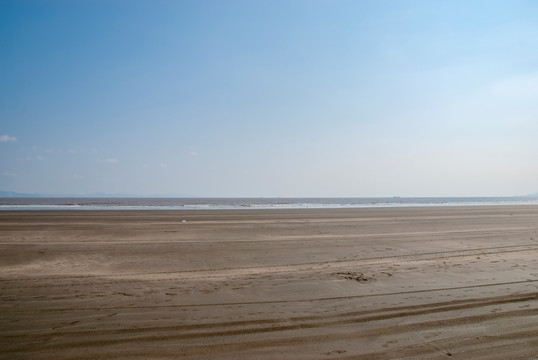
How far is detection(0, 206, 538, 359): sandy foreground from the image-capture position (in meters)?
4.03

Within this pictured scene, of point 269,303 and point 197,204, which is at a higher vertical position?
point 269,303

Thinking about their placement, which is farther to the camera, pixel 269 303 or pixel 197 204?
pixel 197 204

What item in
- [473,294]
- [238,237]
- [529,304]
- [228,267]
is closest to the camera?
[529,304]

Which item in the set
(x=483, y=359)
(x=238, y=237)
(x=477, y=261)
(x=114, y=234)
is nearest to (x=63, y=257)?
(x=114, y=234)

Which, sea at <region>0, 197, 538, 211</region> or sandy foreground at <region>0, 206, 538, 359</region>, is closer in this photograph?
sandy foreground at <region>0, 206, 538, 359</region>

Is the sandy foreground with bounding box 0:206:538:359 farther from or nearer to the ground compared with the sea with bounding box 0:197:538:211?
farther from the ground

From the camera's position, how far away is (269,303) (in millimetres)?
5789

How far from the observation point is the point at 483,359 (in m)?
3.76

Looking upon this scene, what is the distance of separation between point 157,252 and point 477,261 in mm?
10196

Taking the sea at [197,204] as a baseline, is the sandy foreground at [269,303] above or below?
above

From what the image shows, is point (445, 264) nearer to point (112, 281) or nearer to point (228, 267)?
point (228, 267)

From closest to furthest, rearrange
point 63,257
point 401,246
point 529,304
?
point 529,304
point 63,257
point 401,246

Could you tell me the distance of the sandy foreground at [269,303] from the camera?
4027 mm

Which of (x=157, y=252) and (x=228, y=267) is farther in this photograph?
(x=157, y=252)
